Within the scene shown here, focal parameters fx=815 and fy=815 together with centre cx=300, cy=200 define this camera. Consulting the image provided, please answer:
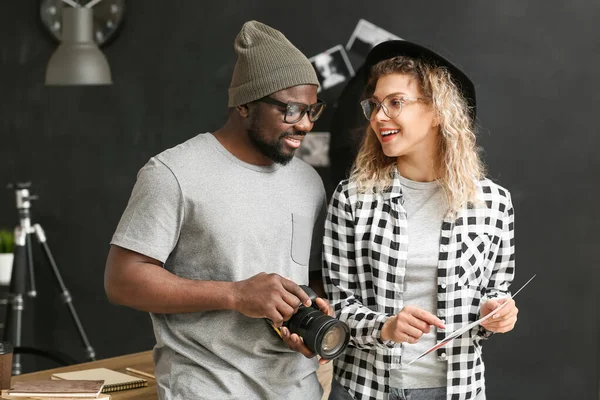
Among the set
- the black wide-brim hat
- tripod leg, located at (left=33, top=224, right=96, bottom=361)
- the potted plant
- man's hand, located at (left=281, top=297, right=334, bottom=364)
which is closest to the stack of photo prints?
the black wide-brim hat

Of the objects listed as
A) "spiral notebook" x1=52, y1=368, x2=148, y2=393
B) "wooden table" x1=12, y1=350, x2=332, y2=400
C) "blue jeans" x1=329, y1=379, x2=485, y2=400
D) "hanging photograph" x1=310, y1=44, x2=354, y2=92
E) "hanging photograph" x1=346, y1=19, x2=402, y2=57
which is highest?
"hanging photograph" x1=346, y1=19, x2=402, y2=57

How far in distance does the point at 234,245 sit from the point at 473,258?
588 mm

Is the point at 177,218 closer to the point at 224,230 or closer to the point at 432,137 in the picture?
the point at 224,230

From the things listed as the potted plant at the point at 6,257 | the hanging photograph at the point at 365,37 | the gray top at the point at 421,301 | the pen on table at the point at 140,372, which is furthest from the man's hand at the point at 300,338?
the potted plant at the point at 6,257

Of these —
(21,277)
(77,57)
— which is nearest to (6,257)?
(21,277)

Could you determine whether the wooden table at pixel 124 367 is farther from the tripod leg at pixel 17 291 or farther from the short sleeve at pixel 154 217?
the tripod leg at pixel 17 291

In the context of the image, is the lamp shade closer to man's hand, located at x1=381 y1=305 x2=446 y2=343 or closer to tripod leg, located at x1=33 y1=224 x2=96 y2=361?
tripod leg, located at x1=33 y1=224 x2=96 y2=361

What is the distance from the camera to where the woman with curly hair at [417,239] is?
77.5 inches

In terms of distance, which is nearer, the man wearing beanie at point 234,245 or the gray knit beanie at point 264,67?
the man wearing beanie at point 234,245

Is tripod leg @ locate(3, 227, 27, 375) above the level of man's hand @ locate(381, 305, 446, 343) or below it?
below

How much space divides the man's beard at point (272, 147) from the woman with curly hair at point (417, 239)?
0.57 feet

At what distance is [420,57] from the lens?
2.08 metres

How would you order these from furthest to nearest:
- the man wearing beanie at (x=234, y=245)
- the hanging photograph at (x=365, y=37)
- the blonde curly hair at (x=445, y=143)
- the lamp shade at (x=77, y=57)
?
the lamp shade at (x=77, y=57) < the hanging photograph at (x=365, y=37) < the blonde curly hair at (x=445, y=143) < the man wearing beanie at (x=234, y=245)

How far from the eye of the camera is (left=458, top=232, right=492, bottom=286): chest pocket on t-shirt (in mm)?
1980
